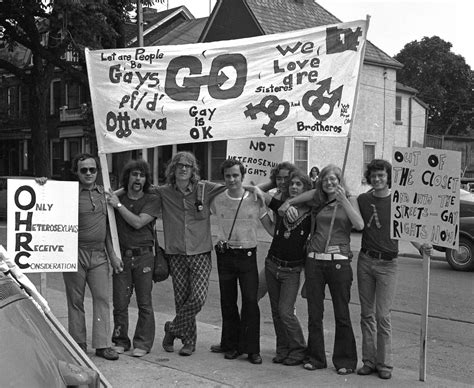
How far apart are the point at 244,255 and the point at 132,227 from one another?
1057 millimetres

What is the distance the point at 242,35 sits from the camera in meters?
27.6

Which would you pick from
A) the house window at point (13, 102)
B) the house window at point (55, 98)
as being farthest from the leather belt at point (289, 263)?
the house window at point (13, 102)

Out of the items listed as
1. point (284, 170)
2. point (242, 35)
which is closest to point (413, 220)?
point (284, 170)

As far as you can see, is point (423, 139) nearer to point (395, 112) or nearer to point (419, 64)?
point (395, 112)

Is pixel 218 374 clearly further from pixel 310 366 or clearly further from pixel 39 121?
pixel 39 121

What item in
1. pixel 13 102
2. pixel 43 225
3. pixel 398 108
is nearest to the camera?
pixel 43 225

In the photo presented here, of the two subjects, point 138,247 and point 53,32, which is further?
point 53,32

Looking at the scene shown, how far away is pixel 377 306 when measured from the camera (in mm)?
5789

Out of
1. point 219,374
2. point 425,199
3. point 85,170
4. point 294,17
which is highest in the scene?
point 294,17

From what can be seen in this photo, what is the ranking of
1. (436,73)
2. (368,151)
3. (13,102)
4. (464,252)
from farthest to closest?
1. (436,73)
2. (13,102)
3. (368,151)
4. (464,252)

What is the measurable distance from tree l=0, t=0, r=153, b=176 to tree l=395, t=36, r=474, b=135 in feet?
134

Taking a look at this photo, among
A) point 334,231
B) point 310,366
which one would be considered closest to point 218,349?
point 310,366

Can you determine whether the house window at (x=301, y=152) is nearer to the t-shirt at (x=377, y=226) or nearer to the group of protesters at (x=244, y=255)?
the group of protesters at (x=244, y=255)

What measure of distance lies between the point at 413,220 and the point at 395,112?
25915mm
